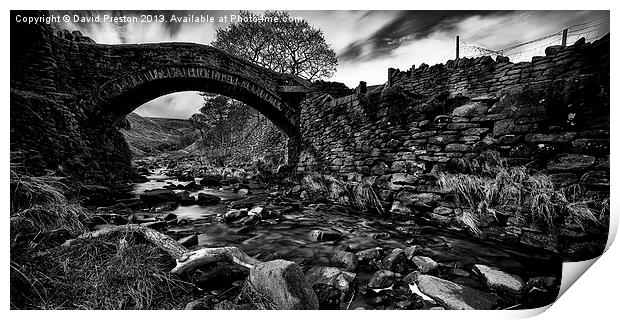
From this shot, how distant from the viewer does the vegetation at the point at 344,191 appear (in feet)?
14.3

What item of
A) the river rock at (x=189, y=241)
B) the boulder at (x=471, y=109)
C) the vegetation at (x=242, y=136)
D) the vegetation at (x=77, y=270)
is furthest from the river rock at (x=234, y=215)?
the vegetation at (x=242, y=136)

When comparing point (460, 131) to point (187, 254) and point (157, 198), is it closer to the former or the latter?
point (187, 254)

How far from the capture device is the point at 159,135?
37.5 metres

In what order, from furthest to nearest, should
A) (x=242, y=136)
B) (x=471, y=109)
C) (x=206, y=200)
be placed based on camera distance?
(x=242, y=136) → (x=206, y=200) → (x=471, y=109)

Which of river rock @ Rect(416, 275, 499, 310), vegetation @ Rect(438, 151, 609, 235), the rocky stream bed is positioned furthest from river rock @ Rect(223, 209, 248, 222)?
vegetation @ Rect(438, 151, 609, 235)

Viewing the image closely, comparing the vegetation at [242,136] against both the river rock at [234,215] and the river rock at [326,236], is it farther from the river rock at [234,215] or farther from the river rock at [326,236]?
the river rock at [326,236]

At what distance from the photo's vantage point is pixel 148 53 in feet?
24.0

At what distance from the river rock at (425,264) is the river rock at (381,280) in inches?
13.5

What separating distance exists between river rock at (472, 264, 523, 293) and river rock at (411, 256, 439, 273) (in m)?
0.36

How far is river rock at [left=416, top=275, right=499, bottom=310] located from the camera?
61.8 inches

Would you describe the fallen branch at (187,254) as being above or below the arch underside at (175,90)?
below

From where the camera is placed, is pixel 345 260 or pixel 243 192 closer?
pixel 345 260

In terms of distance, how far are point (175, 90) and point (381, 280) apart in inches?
376

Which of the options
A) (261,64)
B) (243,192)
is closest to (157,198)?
(243,192)
